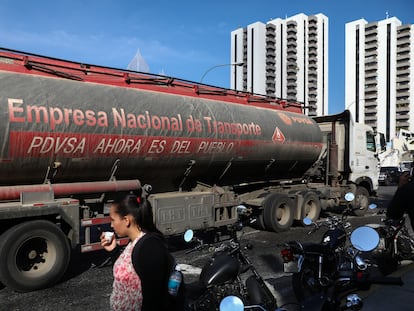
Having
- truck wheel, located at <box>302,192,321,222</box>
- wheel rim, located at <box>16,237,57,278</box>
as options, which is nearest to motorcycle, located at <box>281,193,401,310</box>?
wheel rim, located at <box>16,237,57,278</box>

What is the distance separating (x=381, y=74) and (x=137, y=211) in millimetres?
130700

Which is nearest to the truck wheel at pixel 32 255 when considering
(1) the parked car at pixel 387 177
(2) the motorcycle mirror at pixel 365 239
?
(2) the motorcycle mirror at pixel 365 239

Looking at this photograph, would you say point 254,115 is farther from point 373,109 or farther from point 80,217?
point 373,109

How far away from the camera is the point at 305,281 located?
452 cm

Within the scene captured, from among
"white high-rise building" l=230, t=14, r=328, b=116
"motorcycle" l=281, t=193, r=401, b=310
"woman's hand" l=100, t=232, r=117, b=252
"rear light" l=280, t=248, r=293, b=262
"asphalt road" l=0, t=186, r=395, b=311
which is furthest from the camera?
"white high-rise building" l=230, t=14, r=328, b=116

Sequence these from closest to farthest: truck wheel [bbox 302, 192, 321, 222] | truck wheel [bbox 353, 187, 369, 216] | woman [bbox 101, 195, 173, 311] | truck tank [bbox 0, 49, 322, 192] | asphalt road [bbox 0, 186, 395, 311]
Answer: woman [bbox 101, 195, 173, 311]
asphalt road [bbox 0, 186, 395, 311]
truck tank [bbox 0, 49, 322, 192]
truck wheel [bbox 302, 192, 321, 222]
truck wheel [bbox 353, 187, 369, 216]

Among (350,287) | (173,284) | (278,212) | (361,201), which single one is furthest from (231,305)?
(361,201)

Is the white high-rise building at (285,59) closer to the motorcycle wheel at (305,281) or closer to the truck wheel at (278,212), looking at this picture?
the truck wheel at (278,212)

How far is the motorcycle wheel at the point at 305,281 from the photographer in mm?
4453

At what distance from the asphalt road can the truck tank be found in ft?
5.31

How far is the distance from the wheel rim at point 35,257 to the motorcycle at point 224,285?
129 inches

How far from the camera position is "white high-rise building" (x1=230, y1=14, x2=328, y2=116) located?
413 feet

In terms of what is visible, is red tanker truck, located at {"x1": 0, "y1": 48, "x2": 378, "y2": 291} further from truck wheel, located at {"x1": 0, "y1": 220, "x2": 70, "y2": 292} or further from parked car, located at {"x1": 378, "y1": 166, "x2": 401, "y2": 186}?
parked car, located at {"x1": 378, "y1": 166, "x2": 401, "y2": 186}

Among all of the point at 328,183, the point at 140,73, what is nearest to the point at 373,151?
the point at 328,183
